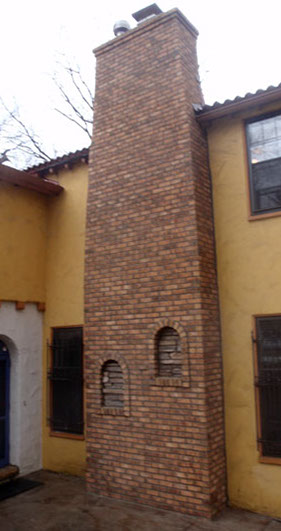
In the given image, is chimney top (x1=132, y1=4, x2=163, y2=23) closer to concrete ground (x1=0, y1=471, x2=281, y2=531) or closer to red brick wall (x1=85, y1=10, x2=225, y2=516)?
red brick wall (x1=85, y1=10, x2=225, y2=516)

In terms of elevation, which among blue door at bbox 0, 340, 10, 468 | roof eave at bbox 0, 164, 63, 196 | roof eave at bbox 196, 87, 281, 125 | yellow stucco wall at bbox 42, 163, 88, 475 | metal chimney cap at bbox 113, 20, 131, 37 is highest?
metal chimney cap at bbox 113, 20, 131, 37

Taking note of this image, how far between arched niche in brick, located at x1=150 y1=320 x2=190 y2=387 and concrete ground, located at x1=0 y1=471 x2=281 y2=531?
5.45 feet

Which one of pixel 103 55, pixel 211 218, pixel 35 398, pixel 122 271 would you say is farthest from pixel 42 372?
pixel 103 55

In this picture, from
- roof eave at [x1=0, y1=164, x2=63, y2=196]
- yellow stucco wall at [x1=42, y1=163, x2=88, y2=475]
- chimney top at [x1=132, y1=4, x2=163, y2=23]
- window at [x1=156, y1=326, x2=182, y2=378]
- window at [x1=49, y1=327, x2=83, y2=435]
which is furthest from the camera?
yellow stucco wall at [x1=42, y1=163, x2=88, y2=475]

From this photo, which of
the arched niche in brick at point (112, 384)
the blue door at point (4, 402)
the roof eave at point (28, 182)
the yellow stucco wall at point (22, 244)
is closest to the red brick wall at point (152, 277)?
the arched niche in brick at point (112, 384)

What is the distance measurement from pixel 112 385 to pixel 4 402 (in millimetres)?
2361

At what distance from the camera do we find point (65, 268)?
28.0ft

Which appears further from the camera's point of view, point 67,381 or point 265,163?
point 67,381

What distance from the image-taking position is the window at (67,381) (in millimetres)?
7969

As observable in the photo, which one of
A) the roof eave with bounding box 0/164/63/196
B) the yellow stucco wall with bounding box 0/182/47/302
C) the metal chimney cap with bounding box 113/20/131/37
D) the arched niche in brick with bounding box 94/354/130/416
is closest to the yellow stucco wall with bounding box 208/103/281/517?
the arched niche in brick with bounding box 94/354/130/416

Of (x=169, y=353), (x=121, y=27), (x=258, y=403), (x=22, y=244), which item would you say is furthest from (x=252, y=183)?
(x=22, y=244)

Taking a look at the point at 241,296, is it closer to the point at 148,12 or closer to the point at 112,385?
the point at 112,385

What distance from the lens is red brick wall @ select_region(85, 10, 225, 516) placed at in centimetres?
604

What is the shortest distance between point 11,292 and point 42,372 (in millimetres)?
1654
